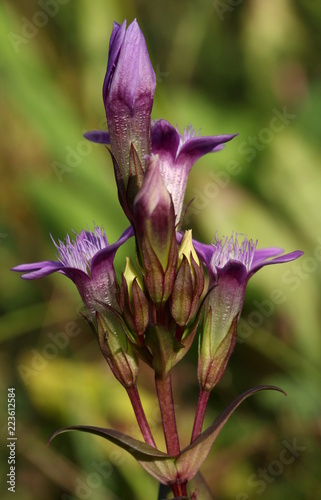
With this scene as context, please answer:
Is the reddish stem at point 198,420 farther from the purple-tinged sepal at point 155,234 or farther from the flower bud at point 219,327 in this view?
the purple-tinged sepal at point 155,234

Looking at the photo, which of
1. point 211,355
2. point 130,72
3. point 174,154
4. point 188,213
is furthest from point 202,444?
point 188,213

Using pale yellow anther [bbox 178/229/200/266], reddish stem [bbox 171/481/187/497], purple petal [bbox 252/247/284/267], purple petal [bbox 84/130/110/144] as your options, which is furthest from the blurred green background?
reddish stem [bbox 171/481/187/497]

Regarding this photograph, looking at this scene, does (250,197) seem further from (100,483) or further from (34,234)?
(100,483)

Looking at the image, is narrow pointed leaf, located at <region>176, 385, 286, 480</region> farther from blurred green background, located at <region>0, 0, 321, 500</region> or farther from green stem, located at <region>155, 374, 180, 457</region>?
blurred green background, located at <region>0, 0, 321, 500</region>

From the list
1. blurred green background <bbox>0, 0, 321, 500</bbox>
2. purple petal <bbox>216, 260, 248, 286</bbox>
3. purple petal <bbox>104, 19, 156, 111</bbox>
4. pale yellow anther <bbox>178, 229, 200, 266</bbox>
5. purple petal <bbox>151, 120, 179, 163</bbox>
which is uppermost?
purple petal <bbox>104, 19, 156, 111</bbox>

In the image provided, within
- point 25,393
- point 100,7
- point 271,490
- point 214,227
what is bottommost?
point 25,393

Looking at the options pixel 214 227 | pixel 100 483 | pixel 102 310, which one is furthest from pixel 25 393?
pixel 102 310
